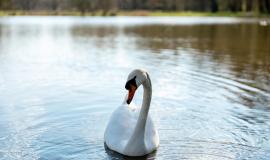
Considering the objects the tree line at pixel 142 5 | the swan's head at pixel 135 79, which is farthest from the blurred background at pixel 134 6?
the swan's head at pixel 135 79

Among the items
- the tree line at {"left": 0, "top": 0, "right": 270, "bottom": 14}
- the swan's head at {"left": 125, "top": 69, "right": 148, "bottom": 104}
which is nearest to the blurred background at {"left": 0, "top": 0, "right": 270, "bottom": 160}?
the swan's head at {"left": 125, "top": 69, "right": 148, "bottom": 104}

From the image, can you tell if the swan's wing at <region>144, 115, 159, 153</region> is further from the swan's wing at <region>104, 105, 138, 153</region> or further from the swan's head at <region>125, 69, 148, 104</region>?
the swan's head at <region>125, 69, 148, 104</region>

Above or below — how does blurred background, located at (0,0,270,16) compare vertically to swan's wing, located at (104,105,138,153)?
below

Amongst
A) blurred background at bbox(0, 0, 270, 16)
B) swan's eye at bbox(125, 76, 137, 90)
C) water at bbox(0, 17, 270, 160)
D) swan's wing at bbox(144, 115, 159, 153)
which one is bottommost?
blurred background at bbox(0, 0, 270, 16)

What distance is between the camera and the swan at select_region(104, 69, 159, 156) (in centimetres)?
820

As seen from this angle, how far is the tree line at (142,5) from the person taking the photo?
10463 centimetres

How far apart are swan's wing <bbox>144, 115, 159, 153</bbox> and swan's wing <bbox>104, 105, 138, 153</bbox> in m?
0.26

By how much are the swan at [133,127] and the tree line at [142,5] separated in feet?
287

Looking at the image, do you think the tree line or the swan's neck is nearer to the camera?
the swan's neck

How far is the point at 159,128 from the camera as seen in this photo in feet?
33.6

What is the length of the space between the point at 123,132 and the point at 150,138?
0.50 m

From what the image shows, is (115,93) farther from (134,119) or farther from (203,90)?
(134,119)

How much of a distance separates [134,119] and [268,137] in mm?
2758

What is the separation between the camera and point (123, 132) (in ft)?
28.4
